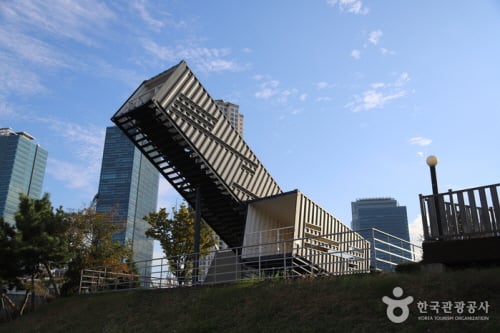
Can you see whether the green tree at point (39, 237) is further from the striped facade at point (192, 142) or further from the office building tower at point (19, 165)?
→ the office building tower at point (19, 165)

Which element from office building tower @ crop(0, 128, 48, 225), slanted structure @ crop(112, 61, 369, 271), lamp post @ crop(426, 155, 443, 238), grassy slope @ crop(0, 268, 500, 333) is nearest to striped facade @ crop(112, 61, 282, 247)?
slanted structure @ crop(112, 61, 369, 271)

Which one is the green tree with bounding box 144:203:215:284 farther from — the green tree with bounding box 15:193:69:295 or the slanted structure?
the green tree with bounding box 15:193:69:295

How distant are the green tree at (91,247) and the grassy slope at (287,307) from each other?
503cm

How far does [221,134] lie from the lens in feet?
73.5

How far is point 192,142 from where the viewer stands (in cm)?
2033

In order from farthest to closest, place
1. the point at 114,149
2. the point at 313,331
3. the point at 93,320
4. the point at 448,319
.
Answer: the point at 114,149 → the point at 93,320 → the point at 313,331 → the point at 448,319

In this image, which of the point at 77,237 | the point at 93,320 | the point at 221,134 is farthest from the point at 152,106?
the point at 77,237

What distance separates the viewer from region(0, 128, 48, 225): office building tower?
148 metres

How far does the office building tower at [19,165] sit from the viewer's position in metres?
148

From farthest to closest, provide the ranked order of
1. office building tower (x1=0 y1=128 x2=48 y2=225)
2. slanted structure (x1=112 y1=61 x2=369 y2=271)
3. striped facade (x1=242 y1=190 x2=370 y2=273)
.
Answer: office building tower (x1=0 y1=128 x2=48 y2=225) → striped facade (x1=242 y1=190 x2=370 y2=273) → slanted structure (x1=112 y1=61 x2=369 y2=271)

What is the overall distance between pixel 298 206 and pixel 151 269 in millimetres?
7217

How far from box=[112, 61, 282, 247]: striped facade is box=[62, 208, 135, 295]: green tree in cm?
577

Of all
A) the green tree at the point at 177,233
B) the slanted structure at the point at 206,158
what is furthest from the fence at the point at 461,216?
the green tree at the point at 177,233

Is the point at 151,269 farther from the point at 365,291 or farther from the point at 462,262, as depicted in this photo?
the point at 462,262
